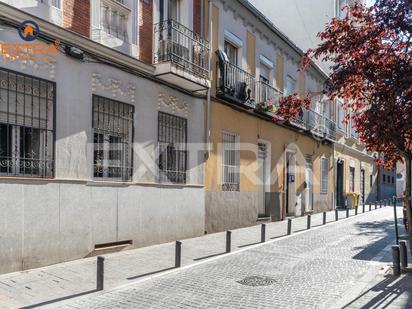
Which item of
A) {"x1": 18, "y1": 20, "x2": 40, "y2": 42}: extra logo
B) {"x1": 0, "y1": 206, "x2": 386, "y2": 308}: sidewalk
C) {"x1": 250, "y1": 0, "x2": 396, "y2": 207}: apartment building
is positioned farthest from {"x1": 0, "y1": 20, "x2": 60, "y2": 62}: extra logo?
{"x1": 250, "y1": 0, "x2": 396, "y2": 207}: apartment building

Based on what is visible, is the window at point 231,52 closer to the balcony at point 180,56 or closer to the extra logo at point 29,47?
the balcony at point 180,56

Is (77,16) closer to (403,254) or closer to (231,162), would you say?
(231,162)

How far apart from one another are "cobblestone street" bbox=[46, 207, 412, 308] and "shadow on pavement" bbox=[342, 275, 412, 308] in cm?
1

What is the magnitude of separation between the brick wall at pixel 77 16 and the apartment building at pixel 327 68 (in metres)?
11.2

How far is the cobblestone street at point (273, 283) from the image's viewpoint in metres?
6.17

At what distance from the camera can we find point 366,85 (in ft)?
26.5

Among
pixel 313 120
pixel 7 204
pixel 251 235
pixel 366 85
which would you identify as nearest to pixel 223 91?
pixel 251 235

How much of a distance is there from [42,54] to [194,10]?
5.91 m

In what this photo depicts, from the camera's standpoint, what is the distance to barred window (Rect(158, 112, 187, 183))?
1145cm

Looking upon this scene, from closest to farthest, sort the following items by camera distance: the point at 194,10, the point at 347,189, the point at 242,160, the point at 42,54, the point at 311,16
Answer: the point at 42,54 < the point at 194,10 < the point at 242,160 < the point at 311,16 < the point at 347,189

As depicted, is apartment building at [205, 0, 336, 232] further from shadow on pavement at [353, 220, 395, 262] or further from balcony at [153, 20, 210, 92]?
shadow on pavement at [353, 220, 395, 262]

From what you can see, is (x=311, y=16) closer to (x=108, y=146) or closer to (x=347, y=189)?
(x=347, y=189)

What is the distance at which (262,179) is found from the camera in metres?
17.1

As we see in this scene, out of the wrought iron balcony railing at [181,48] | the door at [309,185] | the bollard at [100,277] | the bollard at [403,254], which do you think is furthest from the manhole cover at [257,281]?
the door at [309,185]
